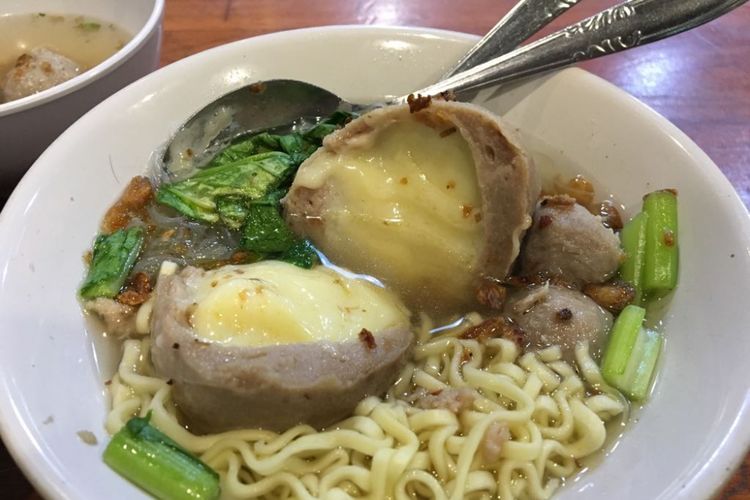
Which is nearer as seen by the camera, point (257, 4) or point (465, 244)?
point (465, 244)

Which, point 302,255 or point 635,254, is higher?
point 635,254

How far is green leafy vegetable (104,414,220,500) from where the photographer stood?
1.49 metres

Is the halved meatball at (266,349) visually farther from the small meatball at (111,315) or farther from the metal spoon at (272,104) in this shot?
the metal spoon at (272,104)

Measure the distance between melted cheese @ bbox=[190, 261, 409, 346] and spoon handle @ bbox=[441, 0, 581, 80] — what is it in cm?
98

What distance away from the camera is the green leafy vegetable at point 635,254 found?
2059 mm

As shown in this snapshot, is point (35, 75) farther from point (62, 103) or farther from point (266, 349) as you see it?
point (266, 349)

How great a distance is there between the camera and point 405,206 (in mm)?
2029

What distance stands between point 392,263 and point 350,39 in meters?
0.92

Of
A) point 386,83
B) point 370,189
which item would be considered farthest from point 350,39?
point 370,189

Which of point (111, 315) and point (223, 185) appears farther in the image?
point (223, 185)

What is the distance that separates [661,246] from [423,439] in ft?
3.05

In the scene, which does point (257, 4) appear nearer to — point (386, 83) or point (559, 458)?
point (386, 83)

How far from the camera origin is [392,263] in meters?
2.08

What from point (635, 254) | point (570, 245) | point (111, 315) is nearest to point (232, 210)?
point (111, 315)
